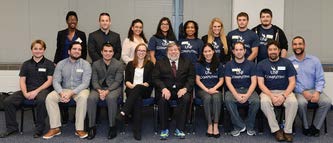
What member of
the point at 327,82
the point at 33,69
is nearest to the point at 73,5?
the point at 33,69

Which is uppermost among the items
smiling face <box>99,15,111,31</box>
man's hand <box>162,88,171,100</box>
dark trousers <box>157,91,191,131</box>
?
smiling face <box>99,15,111,31</box>

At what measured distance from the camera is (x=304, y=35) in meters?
5.82

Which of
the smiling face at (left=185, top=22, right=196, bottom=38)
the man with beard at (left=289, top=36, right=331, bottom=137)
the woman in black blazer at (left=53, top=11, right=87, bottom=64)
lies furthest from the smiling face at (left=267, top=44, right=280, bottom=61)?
the woman in black blazer at (left=53, top=11, right=87, bottom=64)

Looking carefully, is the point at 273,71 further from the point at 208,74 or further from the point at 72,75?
the point at 72,75

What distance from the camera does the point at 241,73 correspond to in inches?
181

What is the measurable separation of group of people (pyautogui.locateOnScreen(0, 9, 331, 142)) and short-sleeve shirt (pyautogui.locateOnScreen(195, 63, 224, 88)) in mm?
13

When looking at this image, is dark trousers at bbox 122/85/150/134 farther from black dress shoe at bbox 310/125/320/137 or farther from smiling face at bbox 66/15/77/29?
black dress shoe at bbox 310/125/320/137

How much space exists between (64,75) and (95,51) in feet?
1.97

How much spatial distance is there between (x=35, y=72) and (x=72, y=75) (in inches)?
18.5

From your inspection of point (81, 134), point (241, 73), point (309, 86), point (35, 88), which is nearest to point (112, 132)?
point (81, 134)

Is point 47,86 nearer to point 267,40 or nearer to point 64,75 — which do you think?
point 64,75

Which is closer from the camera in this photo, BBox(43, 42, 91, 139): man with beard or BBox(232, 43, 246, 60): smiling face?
BBox(43, 42, 91, 139): man with beard

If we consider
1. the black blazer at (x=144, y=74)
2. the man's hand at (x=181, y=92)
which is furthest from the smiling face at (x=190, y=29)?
the man's hand at (x=181, y=92)

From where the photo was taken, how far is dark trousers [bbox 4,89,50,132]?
14.5 ft
